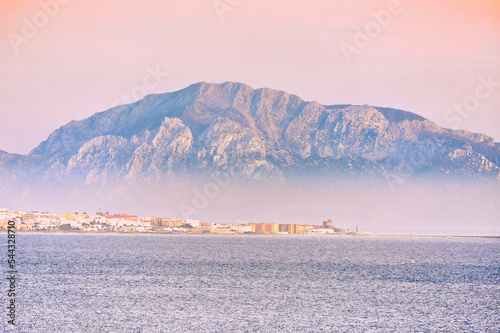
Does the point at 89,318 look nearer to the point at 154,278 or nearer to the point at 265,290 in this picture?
the point at 265,290

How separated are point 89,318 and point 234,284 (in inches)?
1302

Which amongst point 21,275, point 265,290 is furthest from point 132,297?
point 21,275

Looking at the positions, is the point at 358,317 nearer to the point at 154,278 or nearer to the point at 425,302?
the point at 425,302

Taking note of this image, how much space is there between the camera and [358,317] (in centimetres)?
6825

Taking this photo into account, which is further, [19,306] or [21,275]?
[21,275]

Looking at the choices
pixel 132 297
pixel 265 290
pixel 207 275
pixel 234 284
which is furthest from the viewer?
pixel 207 275

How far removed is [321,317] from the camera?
223 ft

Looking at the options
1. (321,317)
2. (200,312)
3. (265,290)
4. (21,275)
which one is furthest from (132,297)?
(21,275)

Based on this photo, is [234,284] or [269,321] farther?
[234,284]

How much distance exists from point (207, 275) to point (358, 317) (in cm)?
4450

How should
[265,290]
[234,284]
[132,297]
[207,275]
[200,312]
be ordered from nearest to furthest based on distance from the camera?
[200,312]
[132,297]
[265,290]
[234,284]
[207,275]

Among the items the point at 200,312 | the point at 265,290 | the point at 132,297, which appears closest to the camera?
the point at 200,312

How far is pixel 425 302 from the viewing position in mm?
80312

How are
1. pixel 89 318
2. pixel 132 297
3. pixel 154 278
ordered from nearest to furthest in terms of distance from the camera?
pixel 89 318 < pixel 132 297 < pixel 154 278
